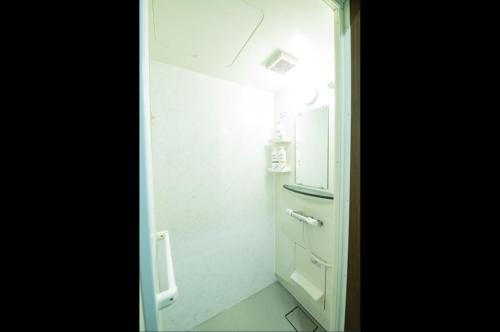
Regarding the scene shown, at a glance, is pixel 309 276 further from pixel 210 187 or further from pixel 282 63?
pixel 282 63

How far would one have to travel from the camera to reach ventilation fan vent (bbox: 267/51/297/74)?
98cm

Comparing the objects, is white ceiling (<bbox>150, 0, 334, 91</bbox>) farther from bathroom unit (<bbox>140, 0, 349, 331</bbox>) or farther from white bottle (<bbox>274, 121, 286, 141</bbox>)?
white bottle (<bbox>274, 121, 286, 141</bbox>)

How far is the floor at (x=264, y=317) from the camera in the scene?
3.90 ft

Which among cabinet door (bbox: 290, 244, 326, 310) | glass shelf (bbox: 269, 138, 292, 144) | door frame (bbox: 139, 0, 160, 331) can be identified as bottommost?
cabinet door (bbox: 290, 244, 326, 310)

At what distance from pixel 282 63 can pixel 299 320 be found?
2.03 m

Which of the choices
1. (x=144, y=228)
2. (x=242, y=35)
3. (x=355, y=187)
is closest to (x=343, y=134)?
(x=355, y=187)

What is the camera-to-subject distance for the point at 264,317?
125 centimetres

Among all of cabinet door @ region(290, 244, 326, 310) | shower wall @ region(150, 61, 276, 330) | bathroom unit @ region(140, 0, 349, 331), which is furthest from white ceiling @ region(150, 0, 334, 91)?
cabinet door @ region(290, 244, 326, 310)

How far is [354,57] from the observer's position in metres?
0.50

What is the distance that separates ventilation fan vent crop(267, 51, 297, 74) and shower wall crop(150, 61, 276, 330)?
1.19 feet
